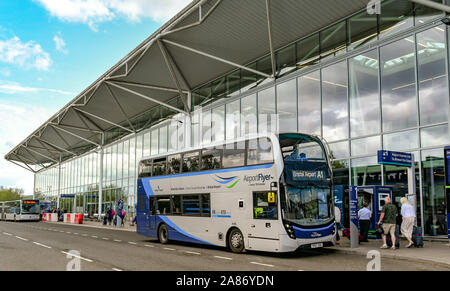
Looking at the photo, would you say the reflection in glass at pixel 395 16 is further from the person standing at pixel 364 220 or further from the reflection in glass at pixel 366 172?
the person standing at pixel 364 220

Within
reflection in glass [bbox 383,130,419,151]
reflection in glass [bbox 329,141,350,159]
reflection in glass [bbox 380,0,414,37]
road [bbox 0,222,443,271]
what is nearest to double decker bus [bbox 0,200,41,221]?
road [bbox 0,222,443,271]

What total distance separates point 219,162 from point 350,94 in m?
8.40

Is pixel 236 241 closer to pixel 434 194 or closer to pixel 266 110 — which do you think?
pixel 434 194

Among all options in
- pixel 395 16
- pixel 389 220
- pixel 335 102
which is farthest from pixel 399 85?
pixel 389 220

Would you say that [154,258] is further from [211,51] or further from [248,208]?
[211,51]

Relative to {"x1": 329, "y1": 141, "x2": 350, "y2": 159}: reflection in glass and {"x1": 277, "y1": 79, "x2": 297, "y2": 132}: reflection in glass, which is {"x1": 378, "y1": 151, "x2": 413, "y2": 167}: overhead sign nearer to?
{"x1": 329, "y1": 141, "x2": 350, "y2": 159}: reflection in glass

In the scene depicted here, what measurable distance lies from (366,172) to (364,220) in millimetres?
3603

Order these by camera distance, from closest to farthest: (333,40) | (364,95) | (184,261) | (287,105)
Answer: (184,261) < (364,95) < (333,40) < (287,105)

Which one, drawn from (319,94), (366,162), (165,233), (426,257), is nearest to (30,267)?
(165,233)

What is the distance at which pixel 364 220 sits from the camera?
1606cm

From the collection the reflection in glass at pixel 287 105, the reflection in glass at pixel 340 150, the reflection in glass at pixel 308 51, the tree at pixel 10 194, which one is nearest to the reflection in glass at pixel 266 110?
the reflection in glass at pixel 287 105

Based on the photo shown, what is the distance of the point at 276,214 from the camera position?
1265 centimetres

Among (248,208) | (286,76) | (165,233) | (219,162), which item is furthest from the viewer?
(286,76)

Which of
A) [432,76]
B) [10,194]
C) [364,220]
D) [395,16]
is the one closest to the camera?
[364,220]
